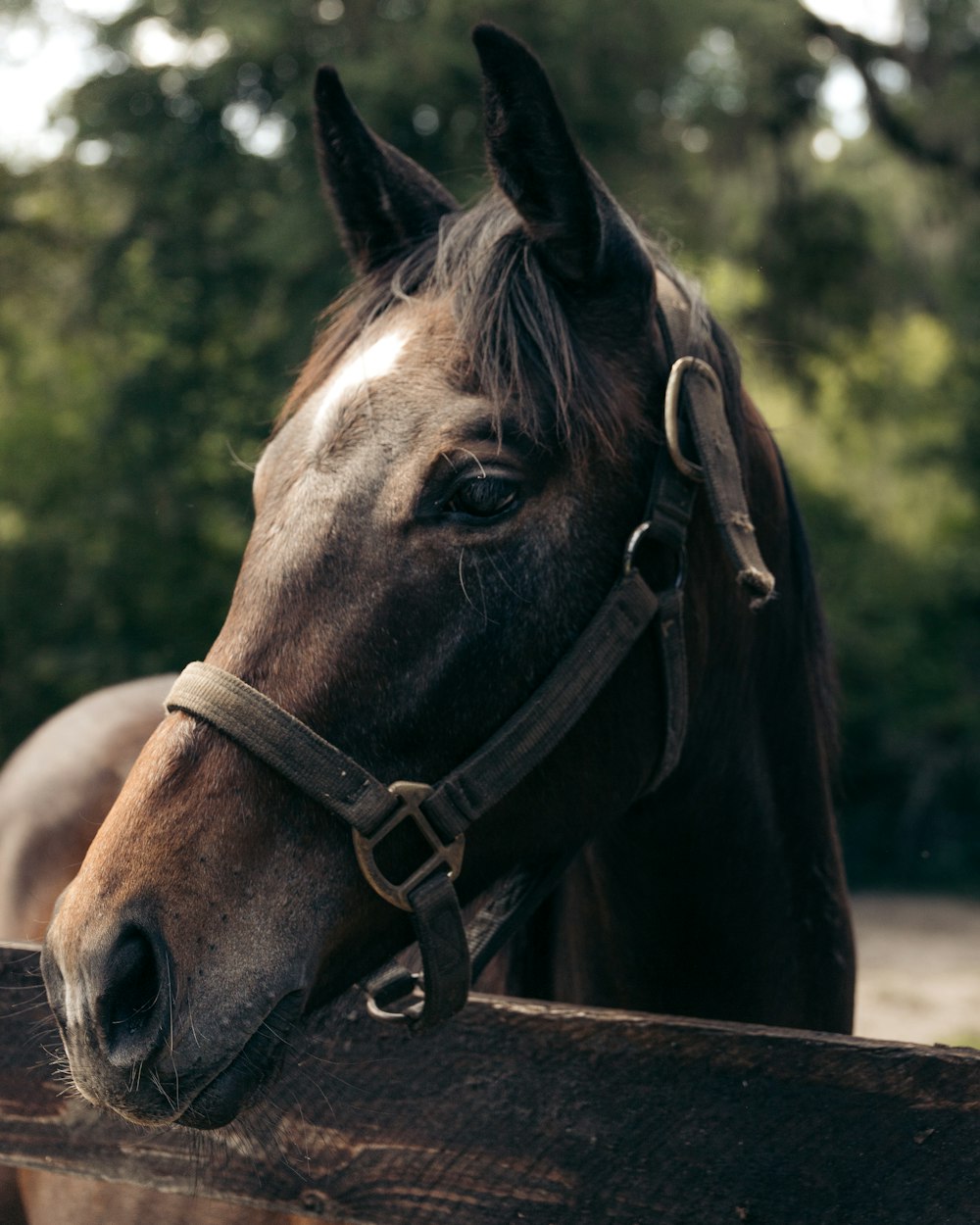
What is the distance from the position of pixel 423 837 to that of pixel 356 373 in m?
0.62

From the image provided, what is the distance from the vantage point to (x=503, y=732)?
1518 mm

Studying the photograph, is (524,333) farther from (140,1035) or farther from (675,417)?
(140,1035)

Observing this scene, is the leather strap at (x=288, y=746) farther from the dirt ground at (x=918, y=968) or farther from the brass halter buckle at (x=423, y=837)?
the dirt ground at (x=918, y=968)

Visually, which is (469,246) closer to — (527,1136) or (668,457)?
(668,457)

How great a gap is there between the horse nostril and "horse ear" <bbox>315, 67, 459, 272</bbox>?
1187mm

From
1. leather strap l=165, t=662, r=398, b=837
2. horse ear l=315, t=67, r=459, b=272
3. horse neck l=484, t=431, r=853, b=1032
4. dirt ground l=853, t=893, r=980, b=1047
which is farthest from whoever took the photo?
dirt ground l=853, t=893, r=980, b=1047

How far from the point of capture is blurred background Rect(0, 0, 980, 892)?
8562 millimetres

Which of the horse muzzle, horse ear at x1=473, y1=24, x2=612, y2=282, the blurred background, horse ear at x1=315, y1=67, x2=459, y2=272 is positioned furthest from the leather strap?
the blurred background

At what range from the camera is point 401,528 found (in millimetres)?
1485

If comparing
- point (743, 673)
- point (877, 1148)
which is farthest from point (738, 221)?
point (877, 1148)

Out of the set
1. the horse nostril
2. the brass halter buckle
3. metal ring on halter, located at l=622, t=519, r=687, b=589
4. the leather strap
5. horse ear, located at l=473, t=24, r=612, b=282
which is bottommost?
the horse nostril

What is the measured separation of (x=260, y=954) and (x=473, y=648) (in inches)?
17.3

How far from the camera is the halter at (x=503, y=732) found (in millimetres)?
1408

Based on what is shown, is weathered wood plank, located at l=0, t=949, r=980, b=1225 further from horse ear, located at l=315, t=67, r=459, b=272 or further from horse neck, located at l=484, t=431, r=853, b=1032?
horse ear, located at l=315, t=67, r=459, b=272
